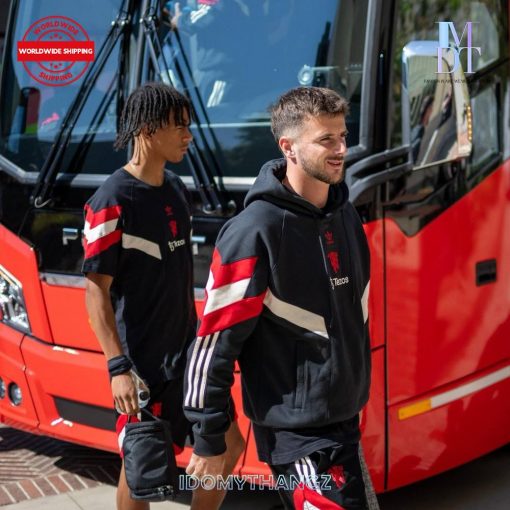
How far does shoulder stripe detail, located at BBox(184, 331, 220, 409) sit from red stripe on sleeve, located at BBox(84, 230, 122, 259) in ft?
2.83

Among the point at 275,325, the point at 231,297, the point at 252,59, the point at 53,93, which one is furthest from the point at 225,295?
the point at 53,93

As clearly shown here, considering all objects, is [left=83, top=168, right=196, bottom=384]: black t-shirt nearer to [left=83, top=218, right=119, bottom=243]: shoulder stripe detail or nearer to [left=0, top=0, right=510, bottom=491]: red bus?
[left=83, top=218, right=119, bottom=243]: shoulder stripe detail

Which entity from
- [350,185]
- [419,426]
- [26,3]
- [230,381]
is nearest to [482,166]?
[350,185]

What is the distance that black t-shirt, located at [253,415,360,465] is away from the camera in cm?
274

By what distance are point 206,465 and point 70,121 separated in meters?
2.22

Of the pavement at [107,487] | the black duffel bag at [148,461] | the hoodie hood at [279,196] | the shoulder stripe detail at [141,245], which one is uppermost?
the hoodie hood at [279,196]

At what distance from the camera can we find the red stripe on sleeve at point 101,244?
3461 millimetres

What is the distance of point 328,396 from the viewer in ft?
8.89

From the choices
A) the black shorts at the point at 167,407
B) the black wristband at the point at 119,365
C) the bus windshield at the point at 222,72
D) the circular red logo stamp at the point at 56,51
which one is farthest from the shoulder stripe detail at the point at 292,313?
the circular red logo stamp at the point at 56,51

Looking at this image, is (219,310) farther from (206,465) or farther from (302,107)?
(302,107)

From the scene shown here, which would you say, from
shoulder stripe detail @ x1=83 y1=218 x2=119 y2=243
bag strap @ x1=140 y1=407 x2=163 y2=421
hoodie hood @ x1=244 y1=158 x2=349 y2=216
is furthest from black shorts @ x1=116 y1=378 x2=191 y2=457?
hoodie hood @ x1=244 y1=158 x2=349 y2=216

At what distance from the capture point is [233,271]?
2.66 meters

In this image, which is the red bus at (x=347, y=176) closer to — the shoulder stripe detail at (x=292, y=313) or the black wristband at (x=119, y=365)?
the black wristband at (x=119, y=365)

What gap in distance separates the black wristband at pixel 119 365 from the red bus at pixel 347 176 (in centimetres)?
65
